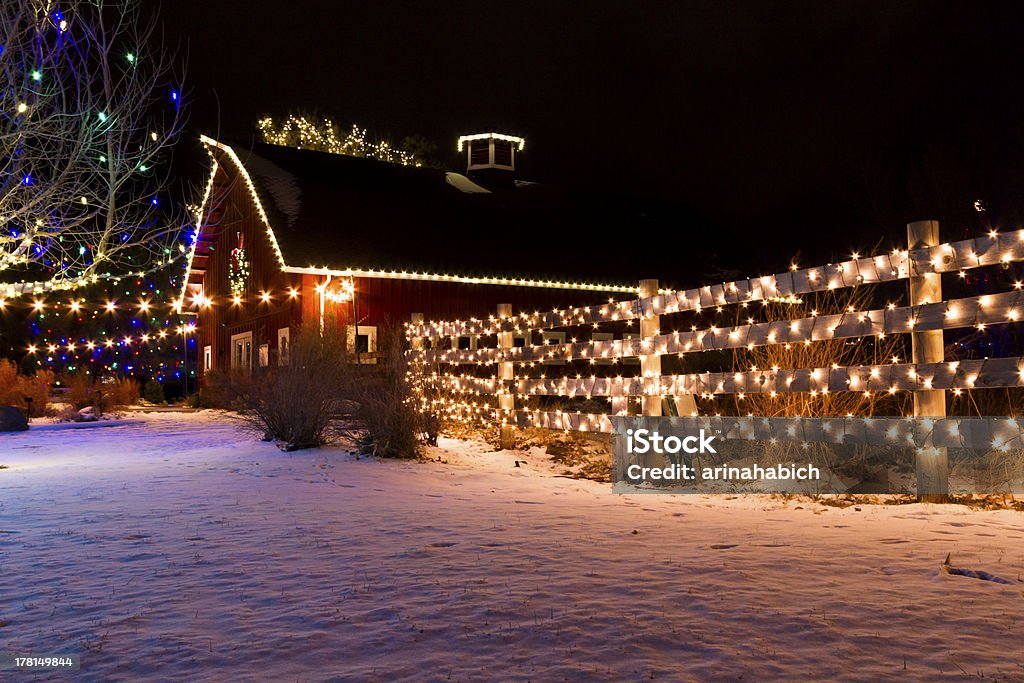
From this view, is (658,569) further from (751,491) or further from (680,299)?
(680,299)

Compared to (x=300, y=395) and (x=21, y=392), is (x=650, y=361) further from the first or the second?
(x=21, y=392)

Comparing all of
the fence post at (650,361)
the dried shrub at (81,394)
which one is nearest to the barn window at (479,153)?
the dried shrub at (81,394)

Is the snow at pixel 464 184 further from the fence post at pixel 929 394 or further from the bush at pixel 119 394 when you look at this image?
the fence post at pixel 929 394

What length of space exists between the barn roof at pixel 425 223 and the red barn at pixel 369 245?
45 mm

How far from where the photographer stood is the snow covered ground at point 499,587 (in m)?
3.34

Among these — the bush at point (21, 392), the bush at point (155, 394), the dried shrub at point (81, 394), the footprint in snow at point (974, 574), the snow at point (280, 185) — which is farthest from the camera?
the bush at point (155, 394)

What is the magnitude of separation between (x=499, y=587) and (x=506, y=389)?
7.40 m

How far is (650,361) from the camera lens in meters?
9.11

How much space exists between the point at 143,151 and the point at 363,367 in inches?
197

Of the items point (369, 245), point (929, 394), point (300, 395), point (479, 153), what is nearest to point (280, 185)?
point (369, 245)

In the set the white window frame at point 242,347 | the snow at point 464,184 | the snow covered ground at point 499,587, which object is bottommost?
the snow covered ground at point 499,587

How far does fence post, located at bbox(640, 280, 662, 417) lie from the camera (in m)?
9.02

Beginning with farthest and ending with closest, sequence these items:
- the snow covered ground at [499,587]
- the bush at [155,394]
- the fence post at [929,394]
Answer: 1. the bush at [155,394]
2. the fence post at [929,394]
3. the snow covered ground at [499,587]

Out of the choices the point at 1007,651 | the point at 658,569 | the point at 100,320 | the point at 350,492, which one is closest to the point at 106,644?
the point at 658,569
